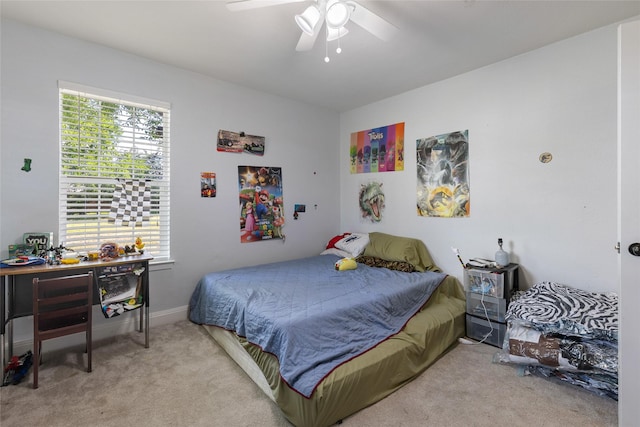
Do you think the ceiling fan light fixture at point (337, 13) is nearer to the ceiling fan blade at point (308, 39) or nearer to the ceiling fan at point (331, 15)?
the ceiling fan at point (331, 15)

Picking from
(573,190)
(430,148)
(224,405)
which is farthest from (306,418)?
(430,148)

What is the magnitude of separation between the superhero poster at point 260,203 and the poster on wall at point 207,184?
300 mm

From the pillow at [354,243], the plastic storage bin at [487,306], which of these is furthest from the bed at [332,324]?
the pillow at [354,243]

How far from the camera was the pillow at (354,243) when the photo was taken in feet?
11.9

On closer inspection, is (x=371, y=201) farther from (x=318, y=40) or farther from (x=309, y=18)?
(x=309, y=18)

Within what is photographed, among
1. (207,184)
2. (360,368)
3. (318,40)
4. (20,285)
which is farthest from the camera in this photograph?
(207,184)

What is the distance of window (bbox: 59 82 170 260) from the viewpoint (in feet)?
7.95

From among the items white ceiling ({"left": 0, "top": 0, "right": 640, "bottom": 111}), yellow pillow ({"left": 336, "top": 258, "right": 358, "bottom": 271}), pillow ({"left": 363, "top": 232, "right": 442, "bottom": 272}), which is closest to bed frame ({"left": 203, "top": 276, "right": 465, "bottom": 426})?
pillow ({"left": 363, "top": 232, "right": 442, "bottom": 272})

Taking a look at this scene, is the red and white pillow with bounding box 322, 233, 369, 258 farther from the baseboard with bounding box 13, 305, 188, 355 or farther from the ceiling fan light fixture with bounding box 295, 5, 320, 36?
the ceiling fan light fixture with bounding box 295, 5, 320, 36

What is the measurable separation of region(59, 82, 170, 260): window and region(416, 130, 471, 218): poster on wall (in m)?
2.78

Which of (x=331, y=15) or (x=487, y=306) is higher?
(x=331, y=15)

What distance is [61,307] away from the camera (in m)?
2.19

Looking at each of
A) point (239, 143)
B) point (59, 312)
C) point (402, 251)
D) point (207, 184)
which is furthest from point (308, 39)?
point (59, 312)

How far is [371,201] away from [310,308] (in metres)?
2.23
